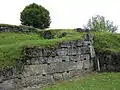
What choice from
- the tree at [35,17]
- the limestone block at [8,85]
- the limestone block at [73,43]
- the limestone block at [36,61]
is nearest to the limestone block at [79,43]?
the limestone block at [73,43]

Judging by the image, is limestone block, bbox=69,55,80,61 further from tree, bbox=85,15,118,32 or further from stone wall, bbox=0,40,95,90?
tree, bbox=85,15,118,32

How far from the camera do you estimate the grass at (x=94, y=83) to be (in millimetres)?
18375

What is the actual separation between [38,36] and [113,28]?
45038 millimetres

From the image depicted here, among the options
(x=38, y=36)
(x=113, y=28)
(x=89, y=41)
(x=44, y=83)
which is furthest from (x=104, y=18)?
(x=44, y=83)

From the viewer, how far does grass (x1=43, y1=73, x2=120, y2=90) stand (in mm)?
18375

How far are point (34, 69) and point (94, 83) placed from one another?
3.71 m

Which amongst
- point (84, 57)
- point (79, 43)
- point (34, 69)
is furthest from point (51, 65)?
point (84, 57)

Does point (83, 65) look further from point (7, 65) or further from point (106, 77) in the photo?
point (7, 65)

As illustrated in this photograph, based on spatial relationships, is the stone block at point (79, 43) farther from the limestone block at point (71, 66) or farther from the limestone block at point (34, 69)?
the limestone block at point (34, 69)

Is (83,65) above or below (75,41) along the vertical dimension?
below

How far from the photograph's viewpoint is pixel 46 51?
20.5 m

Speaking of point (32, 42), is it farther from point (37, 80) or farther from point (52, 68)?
point (37, 80)

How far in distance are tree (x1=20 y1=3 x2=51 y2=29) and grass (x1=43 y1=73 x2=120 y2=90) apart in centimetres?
1476

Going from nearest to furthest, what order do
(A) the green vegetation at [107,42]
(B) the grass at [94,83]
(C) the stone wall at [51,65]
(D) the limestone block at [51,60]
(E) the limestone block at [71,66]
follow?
(B) the grass at [94,83], (C) the stone wall at [51,65], (D) the limestone block at [51,60], (E) the limestone block at [71,66], (A) the green vegetation at [107,42]
